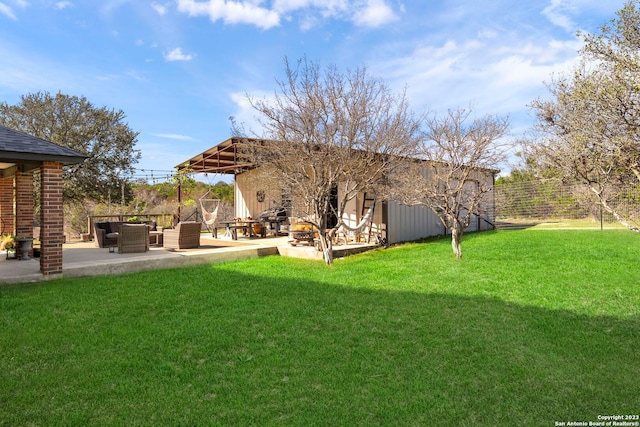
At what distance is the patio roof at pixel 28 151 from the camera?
6344 millimetres

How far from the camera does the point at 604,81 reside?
337 centimetres

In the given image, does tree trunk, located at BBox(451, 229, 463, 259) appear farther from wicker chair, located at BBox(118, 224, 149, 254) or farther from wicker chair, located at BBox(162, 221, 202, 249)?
wicker chair, located at BBox(118, 224, 149, 254)

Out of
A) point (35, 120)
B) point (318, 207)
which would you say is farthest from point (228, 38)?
point (35, 120)

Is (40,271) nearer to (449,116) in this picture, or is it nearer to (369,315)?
(369,315)

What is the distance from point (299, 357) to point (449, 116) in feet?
24.5

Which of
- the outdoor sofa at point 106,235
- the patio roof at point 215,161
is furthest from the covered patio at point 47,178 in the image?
the patio roof at point 215,161

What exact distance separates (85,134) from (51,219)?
12809 mm

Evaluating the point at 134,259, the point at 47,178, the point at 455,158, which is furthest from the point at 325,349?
the point at 455,158

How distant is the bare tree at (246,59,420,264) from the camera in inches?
309

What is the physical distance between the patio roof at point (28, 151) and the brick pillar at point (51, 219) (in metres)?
0.23

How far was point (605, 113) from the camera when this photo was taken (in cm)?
344

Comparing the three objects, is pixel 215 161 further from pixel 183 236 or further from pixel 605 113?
pixel 605 113

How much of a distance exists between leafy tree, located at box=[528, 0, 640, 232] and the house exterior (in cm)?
551

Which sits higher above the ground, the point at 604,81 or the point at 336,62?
the point at 336,62
